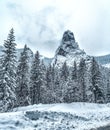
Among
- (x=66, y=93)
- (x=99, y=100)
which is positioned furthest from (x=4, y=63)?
(x=99, y=100)

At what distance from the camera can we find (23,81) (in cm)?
4694

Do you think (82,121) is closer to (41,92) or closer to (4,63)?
(4,63)

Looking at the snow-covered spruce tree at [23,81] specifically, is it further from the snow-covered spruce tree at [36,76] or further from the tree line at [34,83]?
the snow-covered spruce tree at [36,76]

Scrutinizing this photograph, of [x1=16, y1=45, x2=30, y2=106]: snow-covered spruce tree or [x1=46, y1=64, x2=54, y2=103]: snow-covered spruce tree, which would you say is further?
[x1=46, y1=64, x2=54, y2=103]: snow-covered spruce tree

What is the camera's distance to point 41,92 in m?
58.0

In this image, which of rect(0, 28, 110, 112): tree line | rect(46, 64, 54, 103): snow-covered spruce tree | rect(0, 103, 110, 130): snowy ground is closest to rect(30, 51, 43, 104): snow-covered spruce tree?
rect(0, 28, 110, 112): tree line

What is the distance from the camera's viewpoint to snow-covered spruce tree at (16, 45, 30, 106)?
47.3 meters

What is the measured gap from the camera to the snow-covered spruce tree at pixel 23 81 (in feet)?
155

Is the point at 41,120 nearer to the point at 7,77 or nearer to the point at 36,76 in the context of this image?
the point at 7,77

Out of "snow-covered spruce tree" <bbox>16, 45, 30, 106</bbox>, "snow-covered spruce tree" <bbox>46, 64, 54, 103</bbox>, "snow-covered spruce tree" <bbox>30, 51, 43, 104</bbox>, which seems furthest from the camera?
"snow-covered spruce tree" <bbox>46, 64, 54, 103</bbox>

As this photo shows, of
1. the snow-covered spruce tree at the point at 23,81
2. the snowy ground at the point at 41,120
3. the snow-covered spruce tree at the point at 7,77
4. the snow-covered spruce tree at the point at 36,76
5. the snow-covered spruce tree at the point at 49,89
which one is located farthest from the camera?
the snow-covered spruce tree at the point at 49,89

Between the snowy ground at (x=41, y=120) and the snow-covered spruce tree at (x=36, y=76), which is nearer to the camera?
the snowy ground at (x=41, y=120)

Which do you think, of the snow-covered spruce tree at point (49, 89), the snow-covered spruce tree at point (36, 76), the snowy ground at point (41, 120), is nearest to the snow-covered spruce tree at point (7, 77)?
the snowy ground at point (41, 120)

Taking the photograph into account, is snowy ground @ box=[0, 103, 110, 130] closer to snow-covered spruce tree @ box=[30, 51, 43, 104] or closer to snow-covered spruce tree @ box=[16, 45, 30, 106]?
snow-covered spruce tree @ box=[16, 45, 30, 106]
